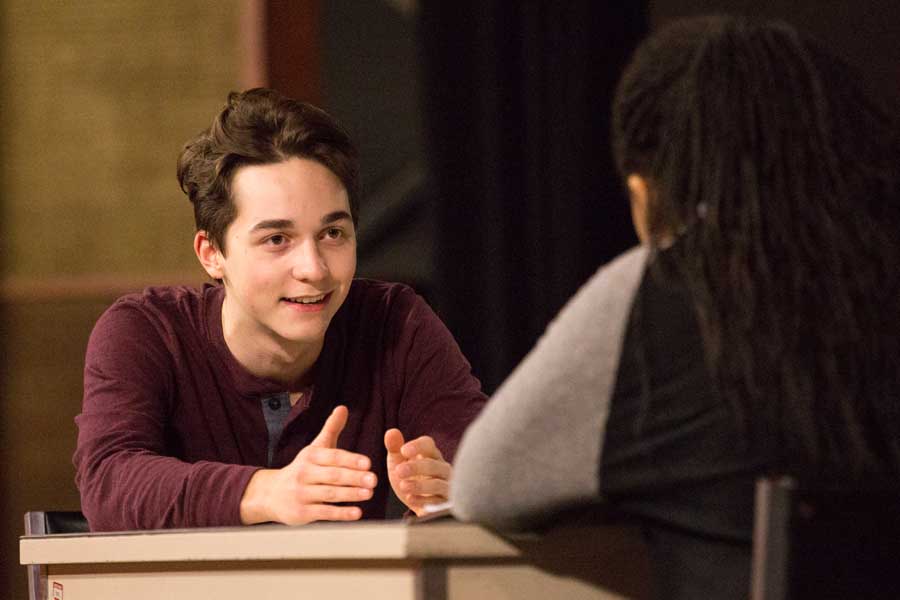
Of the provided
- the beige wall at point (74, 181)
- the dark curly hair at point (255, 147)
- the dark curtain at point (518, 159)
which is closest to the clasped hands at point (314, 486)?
the dark curly hair at point (255, 147)

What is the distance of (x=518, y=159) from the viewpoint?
3.54 metres

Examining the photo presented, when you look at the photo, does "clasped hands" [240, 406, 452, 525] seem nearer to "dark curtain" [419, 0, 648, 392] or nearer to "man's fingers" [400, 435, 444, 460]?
"man's fingers" [400, 435, 444, 460]

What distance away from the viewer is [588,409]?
1.01m

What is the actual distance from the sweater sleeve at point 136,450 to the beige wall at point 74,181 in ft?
6.48

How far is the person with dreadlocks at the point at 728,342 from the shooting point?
99 centimetres

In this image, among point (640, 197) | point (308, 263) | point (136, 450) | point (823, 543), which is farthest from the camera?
point (308, 263)

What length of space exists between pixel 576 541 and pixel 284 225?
0.73 meters

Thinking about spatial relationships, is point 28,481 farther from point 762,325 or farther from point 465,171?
point 762,325

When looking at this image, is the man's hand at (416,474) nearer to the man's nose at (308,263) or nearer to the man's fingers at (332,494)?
the man's fingers at (332,494)

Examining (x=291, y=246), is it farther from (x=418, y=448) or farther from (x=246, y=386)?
(x=418, y=448)

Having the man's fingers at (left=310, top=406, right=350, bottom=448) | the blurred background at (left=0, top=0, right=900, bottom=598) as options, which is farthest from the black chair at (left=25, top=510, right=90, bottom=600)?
the blurred background at (left=0, top=0, right=900, bottom=598)

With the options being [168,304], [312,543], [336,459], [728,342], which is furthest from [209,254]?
[728,342]

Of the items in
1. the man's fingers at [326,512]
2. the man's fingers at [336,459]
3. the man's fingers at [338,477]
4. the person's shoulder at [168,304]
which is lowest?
the man's fingers at [326,512]

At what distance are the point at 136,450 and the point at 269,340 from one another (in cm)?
29
